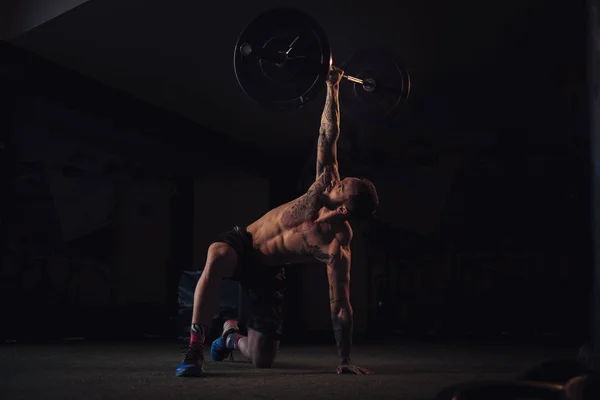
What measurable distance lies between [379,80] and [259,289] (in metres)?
1.64

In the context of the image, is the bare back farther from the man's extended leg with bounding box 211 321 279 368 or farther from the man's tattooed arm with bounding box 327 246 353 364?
the man's extended leg with bounding box 211 321 279 368

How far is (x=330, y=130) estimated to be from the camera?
4.40 metres

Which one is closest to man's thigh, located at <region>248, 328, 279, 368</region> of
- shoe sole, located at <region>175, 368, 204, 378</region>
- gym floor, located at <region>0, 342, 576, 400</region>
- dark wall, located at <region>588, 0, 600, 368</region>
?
gym floor, located at <region>0, 342, 576, 400</region>

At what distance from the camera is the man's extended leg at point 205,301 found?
412 cm

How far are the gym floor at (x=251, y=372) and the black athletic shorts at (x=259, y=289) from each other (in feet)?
0.94

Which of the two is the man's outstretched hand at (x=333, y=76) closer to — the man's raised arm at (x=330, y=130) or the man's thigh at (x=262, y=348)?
the man's raised arm at (x=330, y=130)

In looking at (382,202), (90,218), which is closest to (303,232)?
(382,202)

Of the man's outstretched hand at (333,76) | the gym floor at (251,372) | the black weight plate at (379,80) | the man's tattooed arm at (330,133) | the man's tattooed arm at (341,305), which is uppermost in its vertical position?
the black weight plate at (379,80)

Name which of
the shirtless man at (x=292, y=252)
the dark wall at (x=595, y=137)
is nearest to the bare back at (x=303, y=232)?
the shirtless man at (x=292, y=252)

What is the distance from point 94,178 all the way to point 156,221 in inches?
29.6

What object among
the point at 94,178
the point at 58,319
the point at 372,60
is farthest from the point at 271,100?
the point at 58,319

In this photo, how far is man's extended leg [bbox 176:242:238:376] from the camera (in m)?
4.12

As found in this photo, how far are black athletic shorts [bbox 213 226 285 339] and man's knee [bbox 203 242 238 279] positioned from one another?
0.37 feet

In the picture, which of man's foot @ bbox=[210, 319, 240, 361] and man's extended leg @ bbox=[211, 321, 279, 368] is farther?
man's foot @ bbox=[210, 319, 240, 361]
